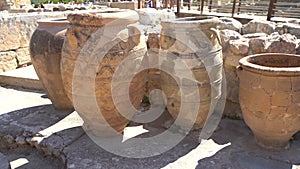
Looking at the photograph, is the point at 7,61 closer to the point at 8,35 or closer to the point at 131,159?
the point at 8,35

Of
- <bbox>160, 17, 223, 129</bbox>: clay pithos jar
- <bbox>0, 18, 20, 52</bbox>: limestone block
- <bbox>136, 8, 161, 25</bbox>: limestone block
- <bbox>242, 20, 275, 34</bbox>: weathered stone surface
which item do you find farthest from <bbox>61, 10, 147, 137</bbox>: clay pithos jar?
<bbox>136, 8, 161, 25</bbox>: limestone block

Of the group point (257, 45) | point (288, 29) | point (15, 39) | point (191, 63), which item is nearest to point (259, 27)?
point (288, 29)

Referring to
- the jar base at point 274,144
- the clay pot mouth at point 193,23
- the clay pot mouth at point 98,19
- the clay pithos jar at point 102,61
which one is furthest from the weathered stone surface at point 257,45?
Answer: the clay pot mouth at point 98,19

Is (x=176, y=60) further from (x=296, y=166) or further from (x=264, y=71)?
(x=296, y=166)

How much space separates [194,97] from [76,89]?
1.15 m

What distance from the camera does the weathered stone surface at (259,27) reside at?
3924mm

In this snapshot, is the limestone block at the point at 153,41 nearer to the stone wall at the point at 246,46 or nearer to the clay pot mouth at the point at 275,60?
the stone wall at the point at 246,46

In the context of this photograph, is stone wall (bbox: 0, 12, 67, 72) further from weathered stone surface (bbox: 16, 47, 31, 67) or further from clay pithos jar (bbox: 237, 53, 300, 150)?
clay pithos jar (bbox: 237, 53, 300, 150)

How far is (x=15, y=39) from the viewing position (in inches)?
211

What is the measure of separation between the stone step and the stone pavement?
0.95 meters

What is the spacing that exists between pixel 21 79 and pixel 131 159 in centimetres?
298

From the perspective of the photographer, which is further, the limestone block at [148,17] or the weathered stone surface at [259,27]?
the limestone block at [148,17]

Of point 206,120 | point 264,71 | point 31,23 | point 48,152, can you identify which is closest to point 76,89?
point 48,152

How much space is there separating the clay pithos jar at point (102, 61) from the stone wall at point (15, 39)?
3.01m
